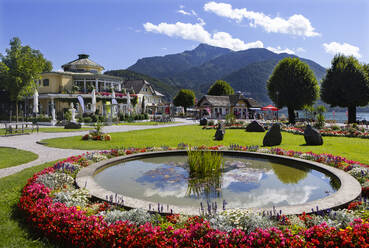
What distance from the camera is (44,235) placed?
4.51 m

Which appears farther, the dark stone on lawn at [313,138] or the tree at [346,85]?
the tree at [346,85]

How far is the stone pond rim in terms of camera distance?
4.77 meters

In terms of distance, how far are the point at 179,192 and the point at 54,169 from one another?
12.8ft

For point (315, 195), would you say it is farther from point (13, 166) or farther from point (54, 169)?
point (13, 166)

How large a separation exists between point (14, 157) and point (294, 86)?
135 ft

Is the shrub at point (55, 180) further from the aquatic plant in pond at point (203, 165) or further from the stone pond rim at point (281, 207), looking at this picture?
the aquatic plant in pond at point (203, 165)

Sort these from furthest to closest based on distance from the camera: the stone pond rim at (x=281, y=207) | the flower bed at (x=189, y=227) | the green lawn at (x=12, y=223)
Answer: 1. the stone pond rim at (x=281, y=207)
2. the green lawn at (x=12, y=223)
3. the flower bed at (x=189, y=227)

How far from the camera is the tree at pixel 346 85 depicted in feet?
123

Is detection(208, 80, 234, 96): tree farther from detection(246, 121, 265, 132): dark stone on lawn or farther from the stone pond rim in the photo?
the stone pond rim

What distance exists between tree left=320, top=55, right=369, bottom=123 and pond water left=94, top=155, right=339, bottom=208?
35.1 metres

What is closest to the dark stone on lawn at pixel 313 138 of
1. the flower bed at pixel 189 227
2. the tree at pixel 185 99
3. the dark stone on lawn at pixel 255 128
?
the dark stone on lawn at pixel 255 128

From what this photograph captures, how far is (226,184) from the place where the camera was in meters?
7.25

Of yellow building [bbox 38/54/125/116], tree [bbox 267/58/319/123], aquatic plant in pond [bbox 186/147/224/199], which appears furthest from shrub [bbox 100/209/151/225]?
yellow building [bbox 38/54/125/116]

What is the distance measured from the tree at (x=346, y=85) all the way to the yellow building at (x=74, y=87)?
36.1 m
